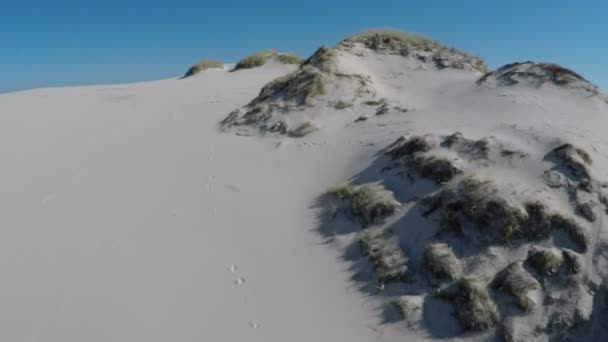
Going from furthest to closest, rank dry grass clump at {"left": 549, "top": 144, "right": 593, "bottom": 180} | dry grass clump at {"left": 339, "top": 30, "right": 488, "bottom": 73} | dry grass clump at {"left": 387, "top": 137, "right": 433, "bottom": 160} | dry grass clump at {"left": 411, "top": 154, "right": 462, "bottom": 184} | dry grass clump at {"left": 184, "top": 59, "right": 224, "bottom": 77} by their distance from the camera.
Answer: dry grass clump at {"left": 184, "top": 59, "right": 224, "bottom": 77}
dry grass clump at {"left": 339, "top": 30, "right": 488, "bottom": 73}
dry grass clump at {"left": 387, "top": 137, "right": 433, "bottom": 160}
dry grass clump at {"left": 411, "top": 154, "right": 462, "bottom": 184}
dry grass clump at {"left": 549, "top": 144, "right": 593, "bottom": 180}

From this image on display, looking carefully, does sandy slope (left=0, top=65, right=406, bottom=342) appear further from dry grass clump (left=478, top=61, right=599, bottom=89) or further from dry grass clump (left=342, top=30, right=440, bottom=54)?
dry grass clump (left=342, top=30, right=440, bottom=54)

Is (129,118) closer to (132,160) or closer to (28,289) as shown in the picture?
(132,160)

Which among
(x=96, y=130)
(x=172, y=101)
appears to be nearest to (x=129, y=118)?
(x=96, y=130)

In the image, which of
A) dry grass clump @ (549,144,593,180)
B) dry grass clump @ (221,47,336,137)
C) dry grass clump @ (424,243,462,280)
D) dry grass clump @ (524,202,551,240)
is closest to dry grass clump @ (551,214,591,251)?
dry grass clump @ (524,202,551,240)

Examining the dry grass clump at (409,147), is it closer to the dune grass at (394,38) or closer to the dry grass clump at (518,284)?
the dry grass clump at (518,284)

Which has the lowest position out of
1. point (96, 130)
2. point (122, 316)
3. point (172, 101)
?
point (122, 316)

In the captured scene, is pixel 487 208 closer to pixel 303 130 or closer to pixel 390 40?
pixel 303 130
